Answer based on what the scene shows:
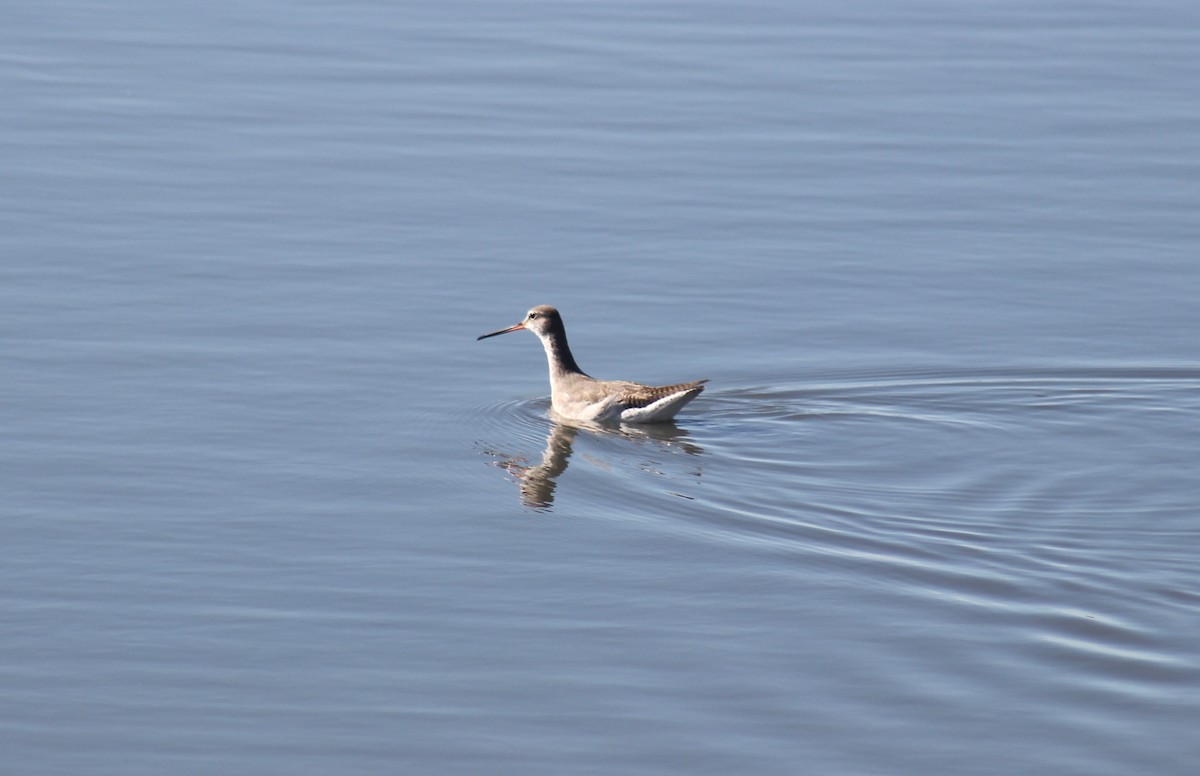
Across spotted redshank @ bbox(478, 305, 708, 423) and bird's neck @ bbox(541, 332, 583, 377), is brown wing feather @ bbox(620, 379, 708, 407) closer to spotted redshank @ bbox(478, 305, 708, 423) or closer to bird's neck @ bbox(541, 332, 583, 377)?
spotted redshank @ bbox(478, 305, 708, 423)

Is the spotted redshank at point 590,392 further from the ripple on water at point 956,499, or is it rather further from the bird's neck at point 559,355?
the ripple on water at point 956,499

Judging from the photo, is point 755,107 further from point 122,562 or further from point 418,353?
point 122,562

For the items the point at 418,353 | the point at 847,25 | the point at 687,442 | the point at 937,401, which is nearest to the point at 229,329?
the point at 418,353

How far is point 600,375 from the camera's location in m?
15.5

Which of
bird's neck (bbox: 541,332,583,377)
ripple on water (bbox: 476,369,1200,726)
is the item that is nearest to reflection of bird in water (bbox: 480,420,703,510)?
ripple on water (bbox: 476,369,1200,726)

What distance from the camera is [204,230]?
1725cm

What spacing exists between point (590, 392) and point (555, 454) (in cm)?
82

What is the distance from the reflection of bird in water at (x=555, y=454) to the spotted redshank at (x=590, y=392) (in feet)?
0.25

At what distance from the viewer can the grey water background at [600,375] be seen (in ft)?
29.4

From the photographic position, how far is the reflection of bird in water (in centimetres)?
1253

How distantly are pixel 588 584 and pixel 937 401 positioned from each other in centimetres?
459

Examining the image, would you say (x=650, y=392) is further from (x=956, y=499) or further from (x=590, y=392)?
(x=956, y=499)

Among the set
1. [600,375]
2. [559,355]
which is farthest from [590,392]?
[600,375]

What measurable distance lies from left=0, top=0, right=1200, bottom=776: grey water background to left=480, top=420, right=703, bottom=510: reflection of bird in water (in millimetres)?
77
